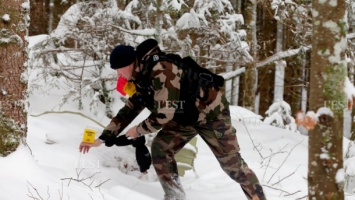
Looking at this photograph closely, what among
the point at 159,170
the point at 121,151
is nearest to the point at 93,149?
the point at 121,151

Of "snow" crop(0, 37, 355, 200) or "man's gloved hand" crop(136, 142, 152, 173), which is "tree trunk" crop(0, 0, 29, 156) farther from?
"man's gloved hand" crop(136, 142, 152, 173)

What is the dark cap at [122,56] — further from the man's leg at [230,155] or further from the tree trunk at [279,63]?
the tree trunk at [279,63]

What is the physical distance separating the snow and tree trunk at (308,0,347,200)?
0.10 meters

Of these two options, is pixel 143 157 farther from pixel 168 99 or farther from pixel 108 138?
pixel 168 99

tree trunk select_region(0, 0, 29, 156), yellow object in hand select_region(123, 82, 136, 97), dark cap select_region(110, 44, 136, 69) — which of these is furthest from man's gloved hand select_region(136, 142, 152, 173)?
tree trunk select_region(0, 0, 29, 156)

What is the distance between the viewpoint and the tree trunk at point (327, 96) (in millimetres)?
2676

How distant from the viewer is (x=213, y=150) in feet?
14.4

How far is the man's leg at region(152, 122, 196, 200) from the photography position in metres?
4.42

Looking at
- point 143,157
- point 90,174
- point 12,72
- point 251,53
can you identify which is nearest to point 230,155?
point 143,157

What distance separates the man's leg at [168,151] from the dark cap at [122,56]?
69 centimetres

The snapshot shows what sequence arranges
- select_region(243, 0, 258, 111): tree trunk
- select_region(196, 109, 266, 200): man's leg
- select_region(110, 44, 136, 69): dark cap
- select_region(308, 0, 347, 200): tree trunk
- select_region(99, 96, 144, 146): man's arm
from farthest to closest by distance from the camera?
1. select_region(243, 0, 258, 111): tree trunk
2. select_region(99, 96, 144, 146): man's arm
3. select_region(196, 109, 266, 200): man's leg
4. select_region(110, 44, 136, 69): dark cap
5. select_region(308, 0, 347, 200): tree trunk

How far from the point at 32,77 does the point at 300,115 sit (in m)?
8.13

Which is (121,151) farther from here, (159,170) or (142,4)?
(142,4)

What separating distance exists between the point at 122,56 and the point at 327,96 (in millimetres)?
1965
